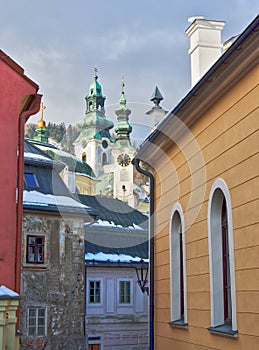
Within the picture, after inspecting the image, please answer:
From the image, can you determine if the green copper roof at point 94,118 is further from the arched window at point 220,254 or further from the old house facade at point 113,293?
the arched window at point 220,254

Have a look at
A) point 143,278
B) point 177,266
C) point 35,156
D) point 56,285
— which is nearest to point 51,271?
point 56,285

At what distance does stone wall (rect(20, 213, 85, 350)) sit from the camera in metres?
17.8

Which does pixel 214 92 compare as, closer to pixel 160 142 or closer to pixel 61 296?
pixel 160 142

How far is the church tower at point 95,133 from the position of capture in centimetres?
7050

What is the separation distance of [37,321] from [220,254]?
1162 cm

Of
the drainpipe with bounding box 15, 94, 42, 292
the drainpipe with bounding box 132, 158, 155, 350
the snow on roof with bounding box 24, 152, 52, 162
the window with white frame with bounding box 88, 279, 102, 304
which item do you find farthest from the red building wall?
the window with white frame with bounding box 88, 279, 102, 304

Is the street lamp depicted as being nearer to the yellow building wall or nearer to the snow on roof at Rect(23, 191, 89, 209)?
the snow on roof at Rect(23, 191, 89, 209)

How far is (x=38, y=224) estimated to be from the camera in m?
18.1

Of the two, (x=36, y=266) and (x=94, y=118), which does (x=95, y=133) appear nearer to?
(x=94, y=118)

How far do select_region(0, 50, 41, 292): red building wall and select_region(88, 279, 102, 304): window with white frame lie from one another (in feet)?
37.1

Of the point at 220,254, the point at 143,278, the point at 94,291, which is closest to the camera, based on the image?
the point at 220,254

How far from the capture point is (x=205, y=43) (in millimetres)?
9859

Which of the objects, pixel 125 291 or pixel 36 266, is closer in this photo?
pixel 36 266

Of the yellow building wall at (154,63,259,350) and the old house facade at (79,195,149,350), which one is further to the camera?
the old house facade at (79,195,149,350)
